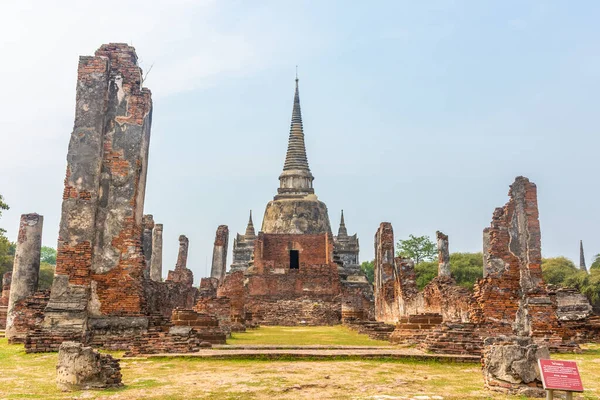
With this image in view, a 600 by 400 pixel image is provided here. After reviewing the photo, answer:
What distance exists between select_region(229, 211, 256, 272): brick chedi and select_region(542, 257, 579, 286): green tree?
761 inches

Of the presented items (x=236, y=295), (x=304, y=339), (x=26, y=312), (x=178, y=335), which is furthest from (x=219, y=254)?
(x=178, y=335)

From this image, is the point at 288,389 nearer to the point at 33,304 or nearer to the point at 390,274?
the point at 33,304

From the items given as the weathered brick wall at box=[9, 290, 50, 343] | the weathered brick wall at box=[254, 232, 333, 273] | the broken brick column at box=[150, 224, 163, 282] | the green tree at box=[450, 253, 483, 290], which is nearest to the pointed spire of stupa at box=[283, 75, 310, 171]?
the weathered brick wall at box=[254, 232, 333, 273]

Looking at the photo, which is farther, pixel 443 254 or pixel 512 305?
pixel 443 254

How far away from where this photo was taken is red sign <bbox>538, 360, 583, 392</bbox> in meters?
4.97

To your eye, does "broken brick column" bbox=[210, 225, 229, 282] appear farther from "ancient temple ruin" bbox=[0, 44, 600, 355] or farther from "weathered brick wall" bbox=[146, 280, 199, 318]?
"ancient temple ruin" bbox=[0, 44, 600, 355]

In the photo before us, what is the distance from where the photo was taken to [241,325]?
786 inches

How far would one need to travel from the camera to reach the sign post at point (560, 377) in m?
4.98

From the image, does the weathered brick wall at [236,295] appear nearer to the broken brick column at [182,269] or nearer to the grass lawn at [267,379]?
the broken brick column at [182,269]

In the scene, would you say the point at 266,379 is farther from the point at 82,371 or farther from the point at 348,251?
the point at 348,251

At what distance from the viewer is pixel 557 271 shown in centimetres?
4038

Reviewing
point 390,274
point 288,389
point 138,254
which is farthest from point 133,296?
point 390,274

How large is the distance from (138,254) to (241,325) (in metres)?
8.79

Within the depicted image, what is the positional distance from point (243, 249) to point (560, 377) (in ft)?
127
